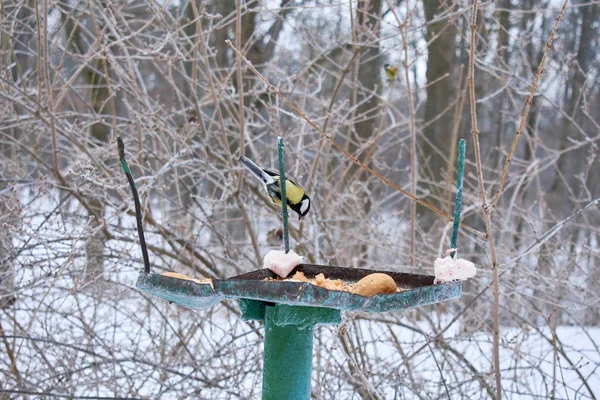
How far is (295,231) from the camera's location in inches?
164

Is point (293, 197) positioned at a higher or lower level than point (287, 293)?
higher

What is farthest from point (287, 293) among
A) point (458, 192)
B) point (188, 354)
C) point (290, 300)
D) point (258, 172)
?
point (188, 354)

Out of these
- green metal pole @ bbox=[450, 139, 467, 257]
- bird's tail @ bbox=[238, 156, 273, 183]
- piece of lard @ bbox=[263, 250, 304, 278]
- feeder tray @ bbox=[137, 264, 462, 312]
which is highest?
bird's tail @ bbox=[238, 156, 273, 183]

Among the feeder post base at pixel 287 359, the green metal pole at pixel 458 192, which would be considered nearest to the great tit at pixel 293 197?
the feeder post base at pixel 287 359

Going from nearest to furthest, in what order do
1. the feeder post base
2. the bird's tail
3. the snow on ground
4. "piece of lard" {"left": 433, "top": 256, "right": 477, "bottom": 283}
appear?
1. "piece of lard" {"left": 433, "top": 256, "right": 477, "bottom": 283}
2. the feeder post base
3. the bird's tail
4. the snow on ground

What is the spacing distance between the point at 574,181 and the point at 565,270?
7.22m

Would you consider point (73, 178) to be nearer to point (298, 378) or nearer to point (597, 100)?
point (298, 378)

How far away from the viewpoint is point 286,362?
1969 millimetres

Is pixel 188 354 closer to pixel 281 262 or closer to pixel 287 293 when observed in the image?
pixel 281 262

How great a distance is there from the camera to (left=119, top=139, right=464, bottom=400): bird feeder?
1533 mm

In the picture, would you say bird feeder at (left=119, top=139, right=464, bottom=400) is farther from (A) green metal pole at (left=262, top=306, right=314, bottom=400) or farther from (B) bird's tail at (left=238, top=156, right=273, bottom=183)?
(B) bird's tail at (left=238, top=156, right=273, bottom=183)

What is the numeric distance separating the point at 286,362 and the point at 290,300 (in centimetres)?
51

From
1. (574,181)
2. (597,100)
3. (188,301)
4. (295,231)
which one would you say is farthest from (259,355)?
(574,181)

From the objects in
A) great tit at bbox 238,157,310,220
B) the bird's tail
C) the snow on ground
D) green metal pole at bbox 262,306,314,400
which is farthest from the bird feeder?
the snow on ground
